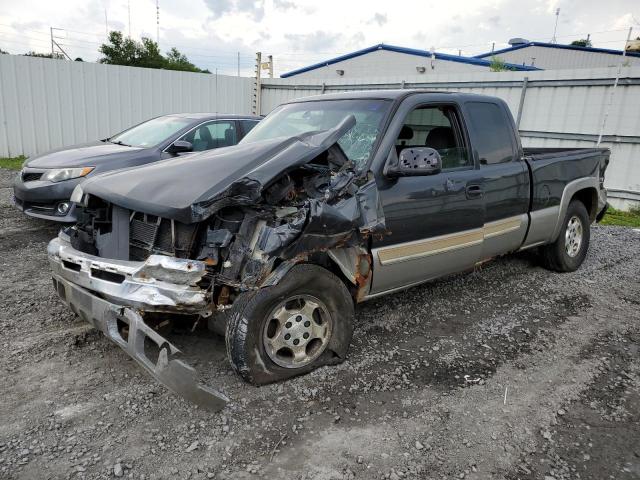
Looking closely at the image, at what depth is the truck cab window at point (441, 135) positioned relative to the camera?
396cm

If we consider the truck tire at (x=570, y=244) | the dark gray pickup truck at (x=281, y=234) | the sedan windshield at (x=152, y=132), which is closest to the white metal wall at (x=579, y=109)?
the truck tire at (x=570, y=244)

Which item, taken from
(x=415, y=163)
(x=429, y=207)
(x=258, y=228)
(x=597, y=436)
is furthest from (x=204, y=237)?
(x=597, y=436)

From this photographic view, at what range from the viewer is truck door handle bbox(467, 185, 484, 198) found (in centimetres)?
402

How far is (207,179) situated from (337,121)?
140 cm

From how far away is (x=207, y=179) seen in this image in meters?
2.89

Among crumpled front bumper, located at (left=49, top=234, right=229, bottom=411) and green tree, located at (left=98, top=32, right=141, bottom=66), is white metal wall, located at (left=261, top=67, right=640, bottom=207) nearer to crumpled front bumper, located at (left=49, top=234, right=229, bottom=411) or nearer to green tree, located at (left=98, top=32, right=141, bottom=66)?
crumpled front bumper, located at (left=49, top=234, right=229, bottom=411)

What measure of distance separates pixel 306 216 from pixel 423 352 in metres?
1.55

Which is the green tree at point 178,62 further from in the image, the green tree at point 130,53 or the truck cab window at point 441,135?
the truck cab window at point 441,135

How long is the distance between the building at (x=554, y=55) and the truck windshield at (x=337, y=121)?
2539 centimetres

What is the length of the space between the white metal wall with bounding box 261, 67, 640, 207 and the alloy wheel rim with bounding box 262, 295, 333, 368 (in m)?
8.83

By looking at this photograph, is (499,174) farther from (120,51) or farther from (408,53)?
(120,51)

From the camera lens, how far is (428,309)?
4.44m

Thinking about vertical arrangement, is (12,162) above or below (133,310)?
below

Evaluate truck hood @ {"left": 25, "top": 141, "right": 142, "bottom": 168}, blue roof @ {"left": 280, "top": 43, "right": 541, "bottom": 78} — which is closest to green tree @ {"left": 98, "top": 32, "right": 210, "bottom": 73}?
blue roof @ {"left": 280, "top": 43, "right": 541, "bottom": 78}
